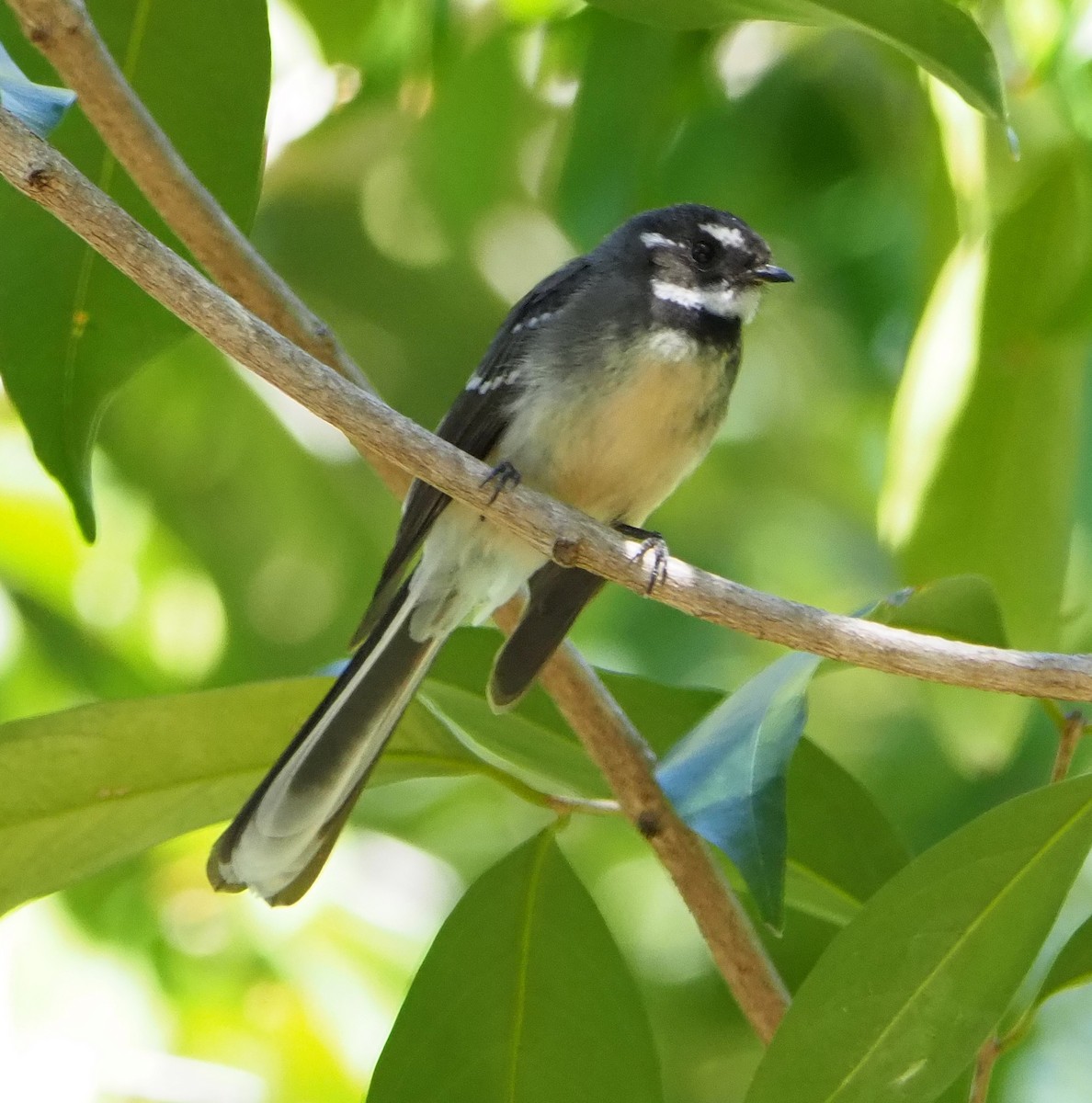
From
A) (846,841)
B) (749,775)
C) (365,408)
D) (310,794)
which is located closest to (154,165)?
(365,408)

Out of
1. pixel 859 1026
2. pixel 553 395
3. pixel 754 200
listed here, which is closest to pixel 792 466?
pixel 754 200

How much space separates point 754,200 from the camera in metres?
3.52

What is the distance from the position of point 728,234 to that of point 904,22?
1.19 meters

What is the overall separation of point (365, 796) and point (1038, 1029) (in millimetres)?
1575

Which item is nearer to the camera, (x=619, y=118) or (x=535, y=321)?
(x=619, y=118)

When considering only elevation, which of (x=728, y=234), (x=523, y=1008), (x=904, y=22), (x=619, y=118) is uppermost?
(x=904, y=22)

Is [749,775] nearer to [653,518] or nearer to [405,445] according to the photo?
[405,445]

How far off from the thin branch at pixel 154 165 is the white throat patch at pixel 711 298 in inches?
37.2

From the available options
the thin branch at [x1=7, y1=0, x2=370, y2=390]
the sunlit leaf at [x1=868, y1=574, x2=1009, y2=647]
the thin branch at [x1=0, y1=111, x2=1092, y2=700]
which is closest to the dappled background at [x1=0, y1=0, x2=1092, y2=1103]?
the thin branch at [x1=7, y1=0, x2=370, y2=390]

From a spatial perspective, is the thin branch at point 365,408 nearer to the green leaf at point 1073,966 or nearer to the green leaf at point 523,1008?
the green leaf at point 523,1008

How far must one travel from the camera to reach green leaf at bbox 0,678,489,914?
78.6 inches

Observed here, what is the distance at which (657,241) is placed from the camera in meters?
3.13

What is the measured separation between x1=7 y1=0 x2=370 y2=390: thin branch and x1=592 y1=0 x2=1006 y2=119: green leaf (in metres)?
0.60

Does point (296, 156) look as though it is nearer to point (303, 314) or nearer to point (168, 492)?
point (168, 492)
